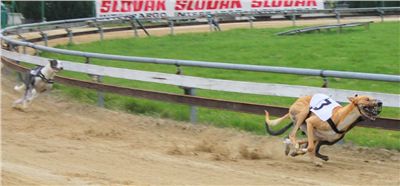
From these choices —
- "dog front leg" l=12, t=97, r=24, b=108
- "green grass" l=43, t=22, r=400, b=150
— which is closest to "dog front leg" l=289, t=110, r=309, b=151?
"green grass" l=43, t=22, r=400, b=150

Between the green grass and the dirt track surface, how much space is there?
578 mm

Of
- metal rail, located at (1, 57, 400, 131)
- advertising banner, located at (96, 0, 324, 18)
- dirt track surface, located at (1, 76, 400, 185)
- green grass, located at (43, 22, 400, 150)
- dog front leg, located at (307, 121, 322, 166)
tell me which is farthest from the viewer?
A: advertising banner, located at (96, 0, 324, 18)

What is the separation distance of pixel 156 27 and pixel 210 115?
834 inches

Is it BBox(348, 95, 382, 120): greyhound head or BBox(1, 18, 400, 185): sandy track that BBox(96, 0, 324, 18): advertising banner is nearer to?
BBox(1, 18, 400, 185): sandy track

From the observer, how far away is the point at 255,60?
53.1 ft

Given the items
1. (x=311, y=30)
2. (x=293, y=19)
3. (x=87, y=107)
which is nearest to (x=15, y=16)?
(x=293, y=19)

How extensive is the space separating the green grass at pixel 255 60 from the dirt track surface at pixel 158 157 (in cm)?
58

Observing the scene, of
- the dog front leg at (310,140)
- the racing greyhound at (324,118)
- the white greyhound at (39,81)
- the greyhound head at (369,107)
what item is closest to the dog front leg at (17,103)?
the white greyhound at (39,81)

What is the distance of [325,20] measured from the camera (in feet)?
120

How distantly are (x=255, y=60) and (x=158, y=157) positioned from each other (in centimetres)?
912

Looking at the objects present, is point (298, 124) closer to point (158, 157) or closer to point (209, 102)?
point (158, 157)

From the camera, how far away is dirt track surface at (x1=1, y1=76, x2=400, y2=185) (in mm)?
6285

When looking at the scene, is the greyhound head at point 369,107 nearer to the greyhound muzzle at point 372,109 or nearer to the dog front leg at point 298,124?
the greyhound muzzle at point 372,109

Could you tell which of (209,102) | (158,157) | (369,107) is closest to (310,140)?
A: (369,107)
